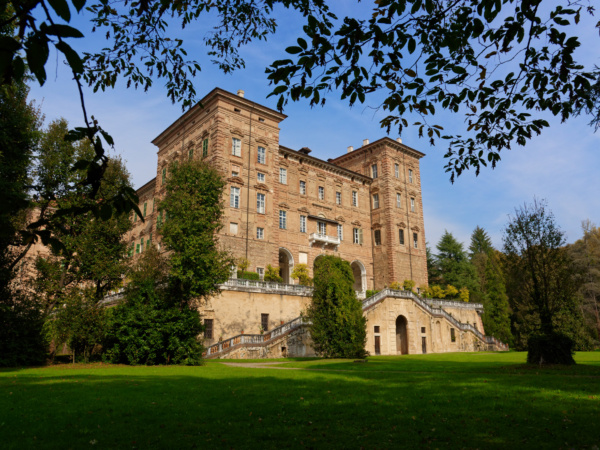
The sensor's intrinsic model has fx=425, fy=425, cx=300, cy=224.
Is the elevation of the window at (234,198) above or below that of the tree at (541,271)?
above

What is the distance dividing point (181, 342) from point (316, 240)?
26981 millimetres

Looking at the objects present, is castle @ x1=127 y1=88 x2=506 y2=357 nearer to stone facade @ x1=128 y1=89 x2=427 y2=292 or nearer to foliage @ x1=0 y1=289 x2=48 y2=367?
stone facade @ x1=128 y1=89 x2=427 y2=292

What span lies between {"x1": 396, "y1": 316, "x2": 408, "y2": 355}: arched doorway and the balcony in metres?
12.3

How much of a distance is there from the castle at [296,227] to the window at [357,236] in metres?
0.14

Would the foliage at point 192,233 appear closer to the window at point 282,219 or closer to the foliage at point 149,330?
the foliage at point 149,330

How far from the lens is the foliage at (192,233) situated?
84.6ft

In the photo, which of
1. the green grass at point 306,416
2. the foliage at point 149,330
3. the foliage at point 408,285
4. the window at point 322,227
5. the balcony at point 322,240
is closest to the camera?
the green grass at point 306,416

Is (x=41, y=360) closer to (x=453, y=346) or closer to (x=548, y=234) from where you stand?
(x=548, y=234)

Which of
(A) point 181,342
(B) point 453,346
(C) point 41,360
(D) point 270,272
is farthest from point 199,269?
(B) point 453,346

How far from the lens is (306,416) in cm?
755

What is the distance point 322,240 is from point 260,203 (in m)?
9.49

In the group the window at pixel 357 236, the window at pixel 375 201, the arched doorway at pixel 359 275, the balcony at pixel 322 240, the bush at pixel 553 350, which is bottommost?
the bush at pixel 553 350

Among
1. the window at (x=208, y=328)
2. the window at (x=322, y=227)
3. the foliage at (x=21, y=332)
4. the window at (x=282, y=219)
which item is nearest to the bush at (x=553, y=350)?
the window at (x=208, y=328)

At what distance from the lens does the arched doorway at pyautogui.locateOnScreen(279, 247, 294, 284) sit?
153ft
